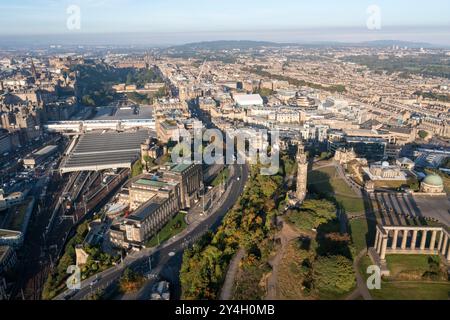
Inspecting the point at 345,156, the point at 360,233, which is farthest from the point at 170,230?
the point at 345,156

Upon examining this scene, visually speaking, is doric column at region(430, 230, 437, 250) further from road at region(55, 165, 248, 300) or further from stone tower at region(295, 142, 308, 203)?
road at region(55, 165, 248, 300)

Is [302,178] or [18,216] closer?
[302,178]

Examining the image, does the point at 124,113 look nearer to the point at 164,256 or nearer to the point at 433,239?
the point at 164,256

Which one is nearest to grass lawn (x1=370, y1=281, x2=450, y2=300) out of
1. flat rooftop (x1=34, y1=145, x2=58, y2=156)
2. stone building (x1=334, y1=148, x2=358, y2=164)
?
stone building (x1=334, y1=148, x2=358, y2=164)

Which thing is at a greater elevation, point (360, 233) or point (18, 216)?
point (360, 233)

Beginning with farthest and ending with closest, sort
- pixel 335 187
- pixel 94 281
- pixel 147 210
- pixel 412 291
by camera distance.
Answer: pixel 335 187 → pixel 147 210 → pixel 94 281 → pixel 412 291

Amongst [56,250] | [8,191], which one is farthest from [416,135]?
[8,191]
